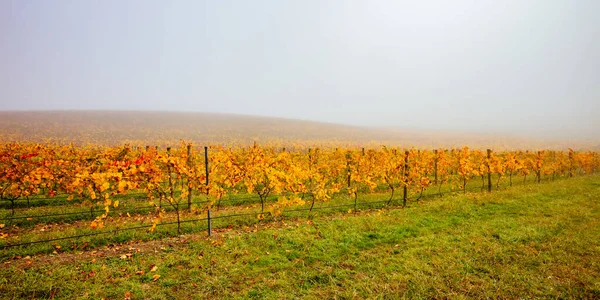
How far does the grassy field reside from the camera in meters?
5.30

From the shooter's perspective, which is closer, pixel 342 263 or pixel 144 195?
pixel 342 263

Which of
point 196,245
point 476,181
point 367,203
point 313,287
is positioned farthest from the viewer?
point 476,181

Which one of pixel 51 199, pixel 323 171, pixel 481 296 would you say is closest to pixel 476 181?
pixel 323 171

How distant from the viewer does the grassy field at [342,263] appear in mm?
5305

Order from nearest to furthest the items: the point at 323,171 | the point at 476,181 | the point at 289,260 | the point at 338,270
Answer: the point at 338,270 → the point at 289,260 → the point at 323,171 → the point at 476,181

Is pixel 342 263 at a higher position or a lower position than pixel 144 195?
higher

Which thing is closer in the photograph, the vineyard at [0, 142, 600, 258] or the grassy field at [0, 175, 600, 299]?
the grassy field at [0, 175, 600, 299]

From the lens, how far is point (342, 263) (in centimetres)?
645

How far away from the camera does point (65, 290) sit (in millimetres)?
5250

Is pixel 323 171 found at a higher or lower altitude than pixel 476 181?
higher

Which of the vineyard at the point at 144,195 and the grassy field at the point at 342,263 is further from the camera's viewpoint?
the vineyard at the point at 144,195

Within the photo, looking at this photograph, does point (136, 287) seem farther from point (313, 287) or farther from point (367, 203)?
point (367, 203)

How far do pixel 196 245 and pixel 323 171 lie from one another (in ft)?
28.7

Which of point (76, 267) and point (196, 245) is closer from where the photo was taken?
point (76, 267)
